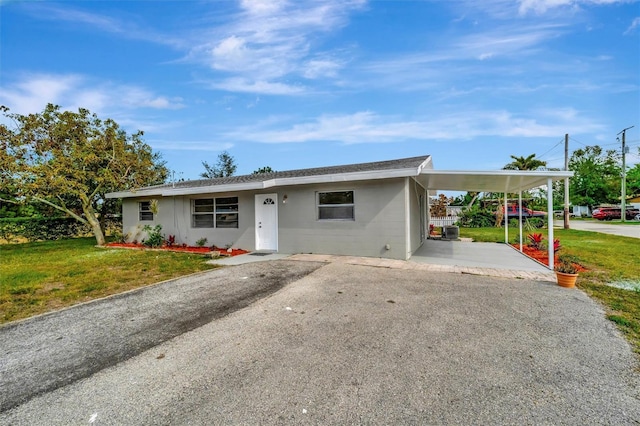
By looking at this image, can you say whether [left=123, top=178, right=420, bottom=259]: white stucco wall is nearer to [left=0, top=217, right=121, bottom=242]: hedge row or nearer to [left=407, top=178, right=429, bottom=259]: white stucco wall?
[left=407, top=178, right=429, bottom=259]: white stucco wall

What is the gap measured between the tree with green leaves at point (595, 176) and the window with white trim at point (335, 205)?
4407 centimetres

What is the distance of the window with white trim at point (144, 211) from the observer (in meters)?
13.3

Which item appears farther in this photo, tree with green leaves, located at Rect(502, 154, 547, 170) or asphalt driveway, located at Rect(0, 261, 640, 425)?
tree with green leaves, located at Rect(502, 154, 547, 170)

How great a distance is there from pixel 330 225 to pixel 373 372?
21.6ft

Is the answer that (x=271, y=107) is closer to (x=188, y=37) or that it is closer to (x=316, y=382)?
(x=188, y=37)

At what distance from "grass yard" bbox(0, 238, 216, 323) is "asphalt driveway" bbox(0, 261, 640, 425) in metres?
1.73

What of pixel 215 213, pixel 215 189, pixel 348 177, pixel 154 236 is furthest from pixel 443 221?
pixel 154 236

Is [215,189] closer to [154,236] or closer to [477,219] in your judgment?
[154,236]

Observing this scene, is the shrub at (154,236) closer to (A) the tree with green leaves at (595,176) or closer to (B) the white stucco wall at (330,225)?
(B) the white stucco wall at (330,225)

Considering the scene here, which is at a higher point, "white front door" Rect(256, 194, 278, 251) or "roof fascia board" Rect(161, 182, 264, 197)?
"roof fascia board" Rect(161, 182, 264, 197)

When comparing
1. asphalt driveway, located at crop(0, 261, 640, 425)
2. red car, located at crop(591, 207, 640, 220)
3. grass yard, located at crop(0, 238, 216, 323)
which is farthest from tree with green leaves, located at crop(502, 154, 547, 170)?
grass yard, located at crop(0, 238, 216, 323)

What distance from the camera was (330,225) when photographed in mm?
9188

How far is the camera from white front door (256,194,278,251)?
10.2 m

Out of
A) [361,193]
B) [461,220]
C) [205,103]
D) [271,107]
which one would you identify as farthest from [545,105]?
[205,103]
